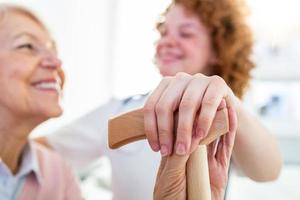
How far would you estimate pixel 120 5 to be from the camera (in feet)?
6.28

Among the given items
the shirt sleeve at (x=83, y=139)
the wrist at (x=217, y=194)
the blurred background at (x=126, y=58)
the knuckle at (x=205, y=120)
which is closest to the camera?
the knuckle at (x=205, y=120)

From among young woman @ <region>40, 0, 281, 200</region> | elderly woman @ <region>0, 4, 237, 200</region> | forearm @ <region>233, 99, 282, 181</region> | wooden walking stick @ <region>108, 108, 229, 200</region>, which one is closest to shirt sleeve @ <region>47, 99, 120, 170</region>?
young woman @ <region>40, 0, 281, 200</region>

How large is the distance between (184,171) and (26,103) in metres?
0.42

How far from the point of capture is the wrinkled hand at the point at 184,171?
0.39 m

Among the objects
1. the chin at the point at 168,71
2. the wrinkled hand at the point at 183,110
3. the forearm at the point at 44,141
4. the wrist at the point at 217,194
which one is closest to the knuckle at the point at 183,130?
the wrinkled hand at the point at 183,110

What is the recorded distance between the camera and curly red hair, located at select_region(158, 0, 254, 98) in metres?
0.74

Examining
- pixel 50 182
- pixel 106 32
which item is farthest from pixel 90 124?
pixel 106 32

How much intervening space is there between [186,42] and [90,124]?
0.28 meters

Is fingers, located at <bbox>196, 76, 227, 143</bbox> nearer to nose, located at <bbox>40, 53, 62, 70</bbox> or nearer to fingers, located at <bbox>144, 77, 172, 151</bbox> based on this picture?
fingers, located at <bbox>144, 77, 172, 151</bbox>

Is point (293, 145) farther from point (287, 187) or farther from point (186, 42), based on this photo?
point (186, 42)

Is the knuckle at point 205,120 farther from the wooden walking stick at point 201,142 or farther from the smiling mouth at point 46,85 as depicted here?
the smiling mouth at point 46,85

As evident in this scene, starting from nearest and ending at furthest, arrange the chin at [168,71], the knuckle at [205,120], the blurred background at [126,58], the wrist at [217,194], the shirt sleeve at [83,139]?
1. the knuckle at [205,120]
2. the wrist at [217,194]
3. the chin at [168,71]
4. the shirt sleeve at [83,139]
5. the blurred background at [126,58]

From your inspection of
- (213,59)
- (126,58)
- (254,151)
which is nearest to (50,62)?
(213,59)

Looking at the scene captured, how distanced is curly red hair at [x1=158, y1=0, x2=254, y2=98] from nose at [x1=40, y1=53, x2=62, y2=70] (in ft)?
0.86
